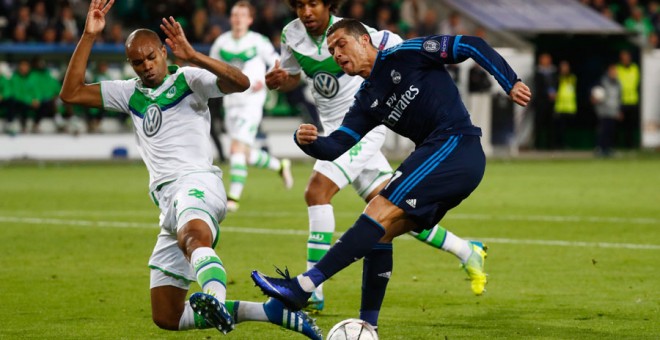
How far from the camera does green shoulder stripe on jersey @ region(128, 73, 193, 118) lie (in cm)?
746

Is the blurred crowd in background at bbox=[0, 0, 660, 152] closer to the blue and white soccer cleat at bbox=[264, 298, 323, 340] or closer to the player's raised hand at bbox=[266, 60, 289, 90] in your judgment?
the player's raised hand at bbox=[266, 60, 289, 90]

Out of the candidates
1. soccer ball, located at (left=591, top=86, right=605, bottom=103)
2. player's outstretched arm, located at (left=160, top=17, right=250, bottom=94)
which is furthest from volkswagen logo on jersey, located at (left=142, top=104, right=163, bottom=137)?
soccer ball, located at (left=591, top=86, right=605, bottom=103)

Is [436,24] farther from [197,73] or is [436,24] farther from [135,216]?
[197,73]

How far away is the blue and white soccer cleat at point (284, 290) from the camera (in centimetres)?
653

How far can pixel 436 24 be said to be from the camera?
31.4 m

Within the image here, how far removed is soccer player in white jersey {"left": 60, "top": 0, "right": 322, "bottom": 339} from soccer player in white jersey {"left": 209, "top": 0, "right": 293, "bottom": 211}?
8.43 metres

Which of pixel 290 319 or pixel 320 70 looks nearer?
pixel 290 319

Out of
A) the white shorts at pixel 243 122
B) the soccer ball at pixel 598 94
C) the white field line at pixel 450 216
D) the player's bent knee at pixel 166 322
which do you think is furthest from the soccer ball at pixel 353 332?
the soccer ball at pixel 598 94

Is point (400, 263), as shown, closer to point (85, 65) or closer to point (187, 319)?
point (187, 319)

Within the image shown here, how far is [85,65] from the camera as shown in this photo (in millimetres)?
7543

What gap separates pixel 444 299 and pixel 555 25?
24.1 meters

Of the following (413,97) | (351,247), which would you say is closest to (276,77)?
(413,97)

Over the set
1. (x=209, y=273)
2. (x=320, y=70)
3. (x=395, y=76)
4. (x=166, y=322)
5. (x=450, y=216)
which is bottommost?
(x=450, y=216)

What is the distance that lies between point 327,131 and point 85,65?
256cm
